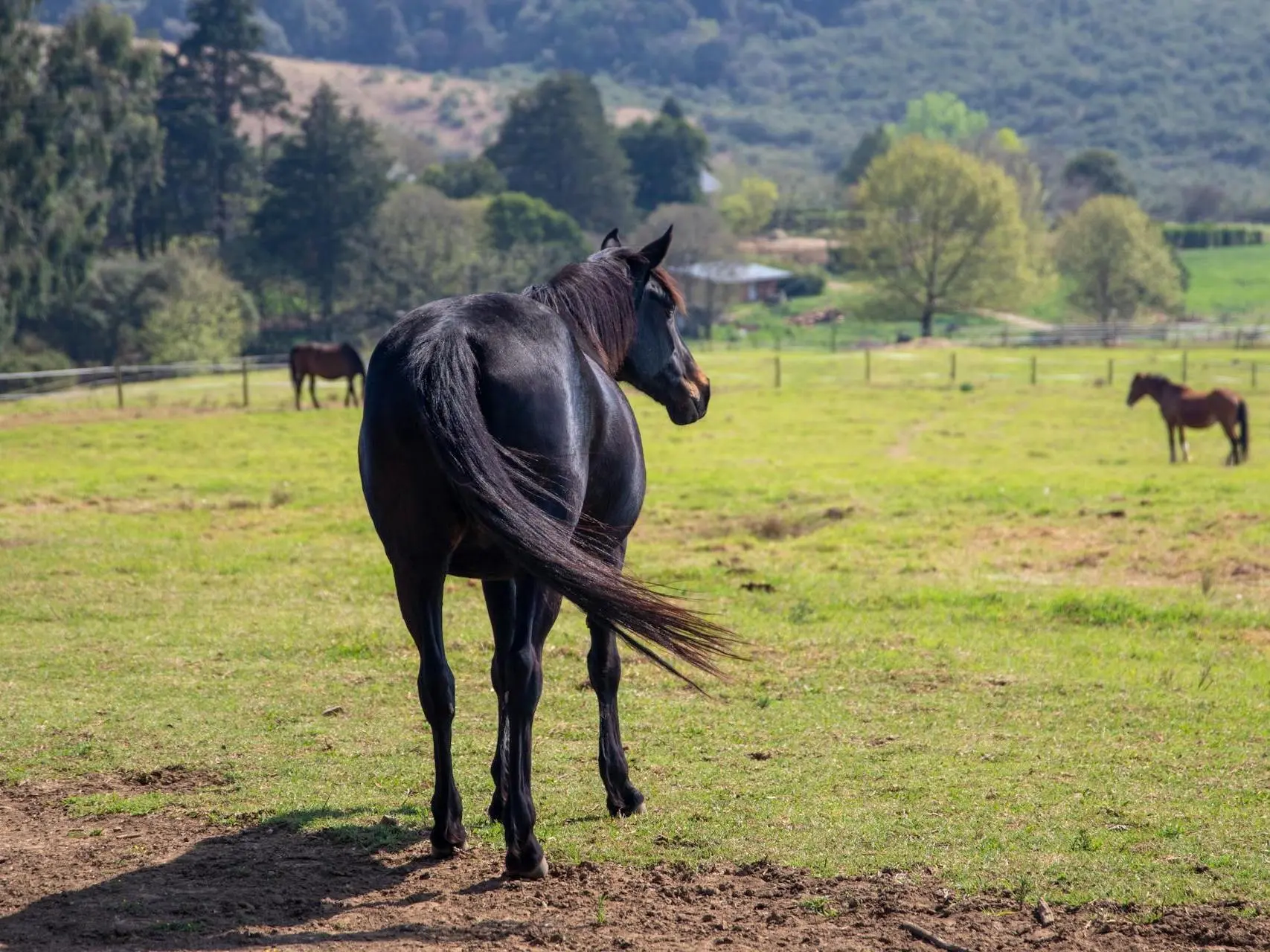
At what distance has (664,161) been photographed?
11094cm

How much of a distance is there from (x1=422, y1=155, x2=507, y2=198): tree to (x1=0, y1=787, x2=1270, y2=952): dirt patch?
9523 cm

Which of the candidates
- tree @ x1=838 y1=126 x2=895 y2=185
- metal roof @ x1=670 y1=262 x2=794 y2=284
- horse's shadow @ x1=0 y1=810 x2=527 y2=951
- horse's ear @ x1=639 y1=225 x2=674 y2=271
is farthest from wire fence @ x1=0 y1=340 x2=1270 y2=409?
tree @ x1=838 y1=126 x2=895 y2=185

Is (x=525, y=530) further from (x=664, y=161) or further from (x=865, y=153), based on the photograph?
(x=865, y=153)

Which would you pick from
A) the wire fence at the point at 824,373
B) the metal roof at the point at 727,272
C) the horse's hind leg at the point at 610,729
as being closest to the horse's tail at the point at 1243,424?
the wire fence at the point at 824,373

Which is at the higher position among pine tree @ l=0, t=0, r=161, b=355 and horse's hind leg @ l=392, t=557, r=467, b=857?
pine tree @ l=0, t=0, r=161, b=355

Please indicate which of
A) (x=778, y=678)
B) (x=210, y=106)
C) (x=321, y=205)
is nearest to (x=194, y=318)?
(x=321, y=205)

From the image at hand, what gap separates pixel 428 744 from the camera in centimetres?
728

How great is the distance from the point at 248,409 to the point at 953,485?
741 inches

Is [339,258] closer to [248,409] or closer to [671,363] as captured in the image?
[248,409]

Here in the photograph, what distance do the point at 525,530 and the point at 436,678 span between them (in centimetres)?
75

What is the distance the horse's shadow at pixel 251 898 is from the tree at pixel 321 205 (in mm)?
66427

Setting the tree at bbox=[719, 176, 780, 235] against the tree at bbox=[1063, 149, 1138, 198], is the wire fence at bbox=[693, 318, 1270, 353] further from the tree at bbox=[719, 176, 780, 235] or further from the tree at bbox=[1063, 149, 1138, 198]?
the tree at bbox=[1063, 149, 1138, 198]

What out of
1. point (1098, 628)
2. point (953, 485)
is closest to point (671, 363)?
point (1098, 628)

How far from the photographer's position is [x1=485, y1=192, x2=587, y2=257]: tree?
3258 inches
